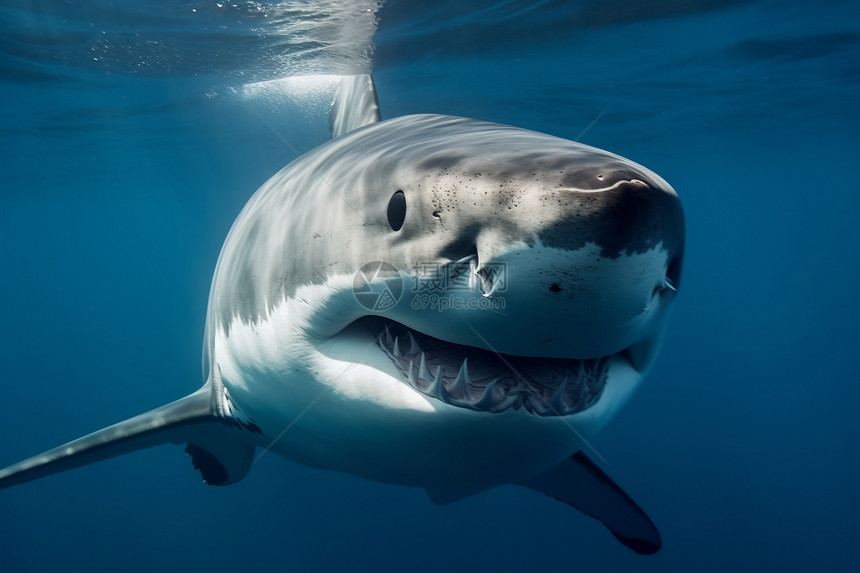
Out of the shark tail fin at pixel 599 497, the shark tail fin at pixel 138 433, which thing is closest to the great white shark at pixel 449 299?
the shark tail fin at pixel 138 433

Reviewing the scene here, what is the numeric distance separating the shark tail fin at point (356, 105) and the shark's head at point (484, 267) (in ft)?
8.17

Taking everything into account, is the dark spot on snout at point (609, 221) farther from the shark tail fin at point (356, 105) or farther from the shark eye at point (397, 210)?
the shark tail fin at point (356, 105)

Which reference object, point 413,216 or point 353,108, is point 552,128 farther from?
point 413,216

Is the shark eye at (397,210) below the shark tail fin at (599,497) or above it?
above

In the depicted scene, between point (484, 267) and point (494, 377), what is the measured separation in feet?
1.69

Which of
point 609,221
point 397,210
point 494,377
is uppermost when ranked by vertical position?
point 609,221

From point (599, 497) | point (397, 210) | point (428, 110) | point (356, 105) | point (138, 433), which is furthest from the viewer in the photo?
point (428, 110)

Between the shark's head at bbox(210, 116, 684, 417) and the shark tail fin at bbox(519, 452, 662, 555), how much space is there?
2.15 metres

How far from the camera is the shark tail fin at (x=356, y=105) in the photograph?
15.3ft

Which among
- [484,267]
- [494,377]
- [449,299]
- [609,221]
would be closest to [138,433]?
[494,377]

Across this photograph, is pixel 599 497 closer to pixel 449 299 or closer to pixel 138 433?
pixel 138 433

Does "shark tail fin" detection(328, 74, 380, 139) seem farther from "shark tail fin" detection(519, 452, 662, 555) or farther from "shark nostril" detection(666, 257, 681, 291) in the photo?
"shark nostril" detection(666, 257, 681, 291)

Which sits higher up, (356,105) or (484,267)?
(484,267)

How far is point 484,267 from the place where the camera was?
1313mm
